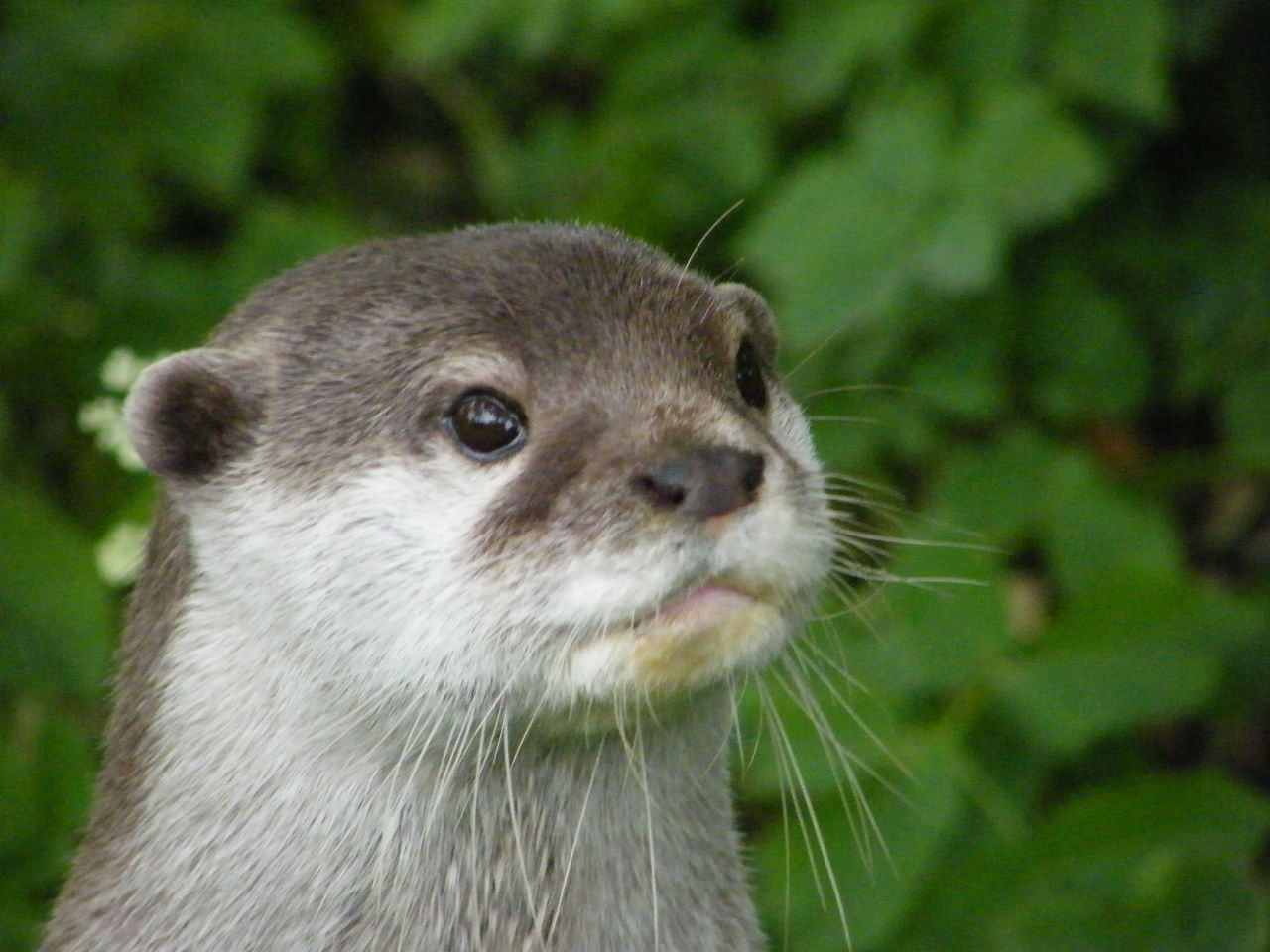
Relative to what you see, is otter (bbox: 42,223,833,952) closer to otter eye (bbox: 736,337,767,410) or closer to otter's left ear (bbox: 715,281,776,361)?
otter eye (bbox: 736,337,767,410)

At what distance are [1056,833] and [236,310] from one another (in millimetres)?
1475

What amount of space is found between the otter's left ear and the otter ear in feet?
1.88

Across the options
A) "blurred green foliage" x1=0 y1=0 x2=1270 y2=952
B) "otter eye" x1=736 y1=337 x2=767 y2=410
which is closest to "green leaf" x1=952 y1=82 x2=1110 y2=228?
"blurred green foliage" x1=0 y1=0 x2=1270 y2=952

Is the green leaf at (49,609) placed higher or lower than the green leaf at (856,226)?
lower

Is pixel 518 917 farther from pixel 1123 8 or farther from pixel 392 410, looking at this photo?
pixel 1123 8

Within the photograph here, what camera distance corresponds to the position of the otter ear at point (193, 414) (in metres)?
1.87

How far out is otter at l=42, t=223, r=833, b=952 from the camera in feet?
5.43

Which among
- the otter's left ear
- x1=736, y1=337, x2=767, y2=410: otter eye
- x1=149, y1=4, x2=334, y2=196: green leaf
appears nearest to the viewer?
x1=736, y1=337, x2=767, y2=410: otter eye

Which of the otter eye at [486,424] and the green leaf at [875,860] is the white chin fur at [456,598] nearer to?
the otter eye at [486,424]

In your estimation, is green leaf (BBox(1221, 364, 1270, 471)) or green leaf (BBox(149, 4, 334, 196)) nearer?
green leaf (BBox(149, 4, 334, 196))

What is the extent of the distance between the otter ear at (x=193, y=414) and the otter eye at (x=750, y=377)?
0.52m

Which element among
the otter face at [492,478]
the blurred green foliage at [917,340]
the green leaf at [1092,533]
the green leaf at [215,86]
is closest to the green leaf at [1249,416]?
the blurred green foliage at [917,340]

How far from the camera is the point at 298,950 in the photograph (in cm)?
182

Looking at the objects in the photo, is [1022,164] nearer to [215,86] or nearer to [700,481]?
[215,86]
